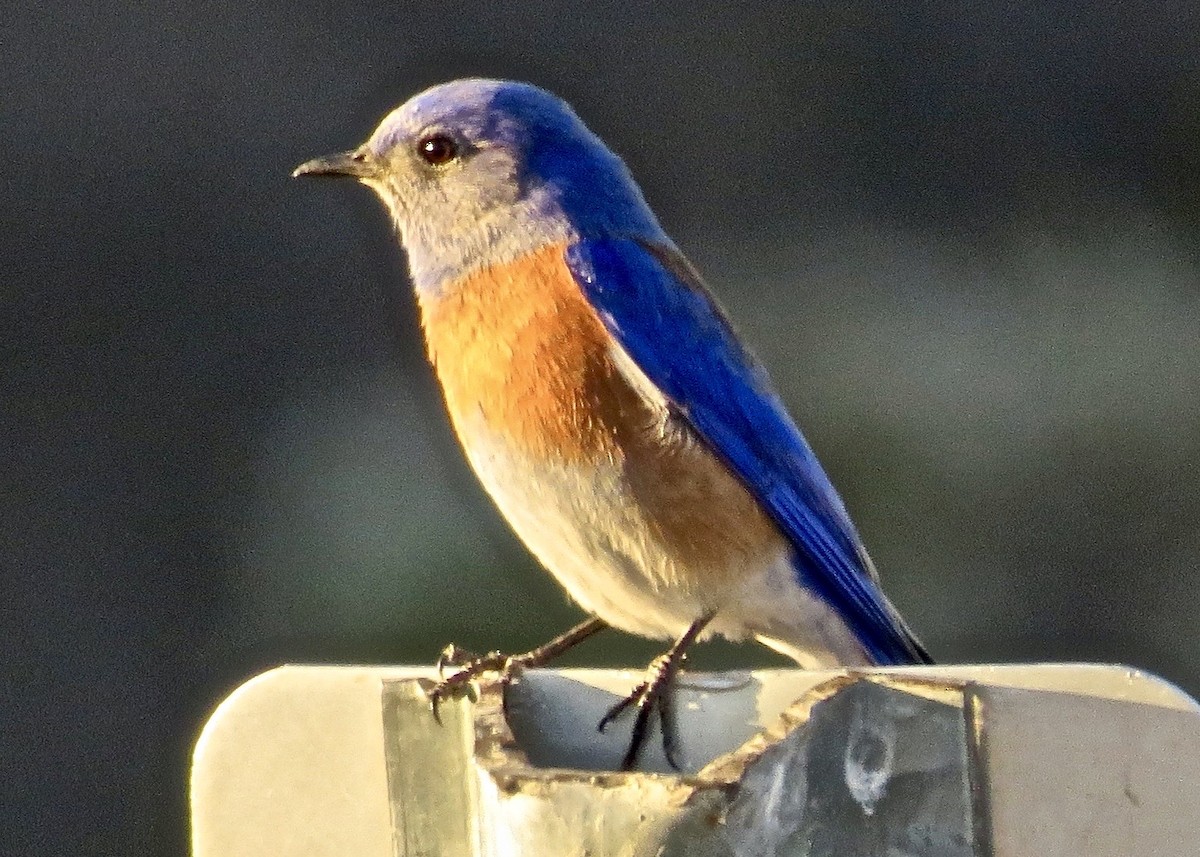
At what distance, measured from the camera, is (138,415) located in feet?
13.6

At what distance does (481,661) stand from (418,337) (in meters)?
1.84

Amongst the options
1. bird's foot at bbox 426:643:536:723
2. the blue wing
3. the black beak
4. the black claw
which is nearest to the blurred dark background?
the black beak

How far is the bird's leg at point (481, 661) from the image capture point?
4.94 feet

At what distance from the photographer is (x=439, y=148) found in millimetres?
2912

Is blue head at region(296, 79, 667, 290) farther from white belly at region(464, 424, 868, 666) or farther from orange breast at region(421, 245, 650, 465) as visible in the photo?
white belly at region(464, 424, 868, 666)

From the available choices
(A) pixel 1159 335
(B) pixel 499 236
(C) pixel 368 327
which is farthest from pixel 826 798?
(A) pixel 1159 335

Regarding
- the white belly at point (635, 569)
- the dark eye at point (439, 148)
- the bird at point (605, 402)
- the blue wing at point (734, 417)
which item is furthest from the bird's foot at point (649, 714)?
the dark eye at point (439, 148)

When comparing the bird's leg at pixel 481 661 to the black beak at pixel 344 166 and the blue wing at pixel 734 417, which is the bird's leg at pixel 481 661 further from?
the black beak at pixel 344 166

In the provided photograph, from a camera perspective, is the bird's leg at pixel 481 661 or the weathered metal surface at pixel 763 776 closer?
the weathered metal surface at pixel 763 776

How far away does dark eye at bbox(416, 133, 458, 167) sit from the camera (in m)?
2.90

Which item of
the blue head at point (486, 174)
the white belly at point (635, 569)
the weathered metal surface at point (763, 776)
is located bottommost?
the weathered metal surface at point (763, 776)

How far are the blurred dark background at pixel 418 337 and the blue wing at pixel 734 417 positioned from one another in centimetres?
125

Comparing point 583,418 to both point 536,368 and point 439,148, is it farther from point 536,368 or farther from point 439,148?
point 439,148

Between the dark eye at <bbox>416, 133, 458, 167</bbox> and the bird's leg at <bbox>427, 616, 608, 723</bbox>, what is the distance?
75 centimetres
